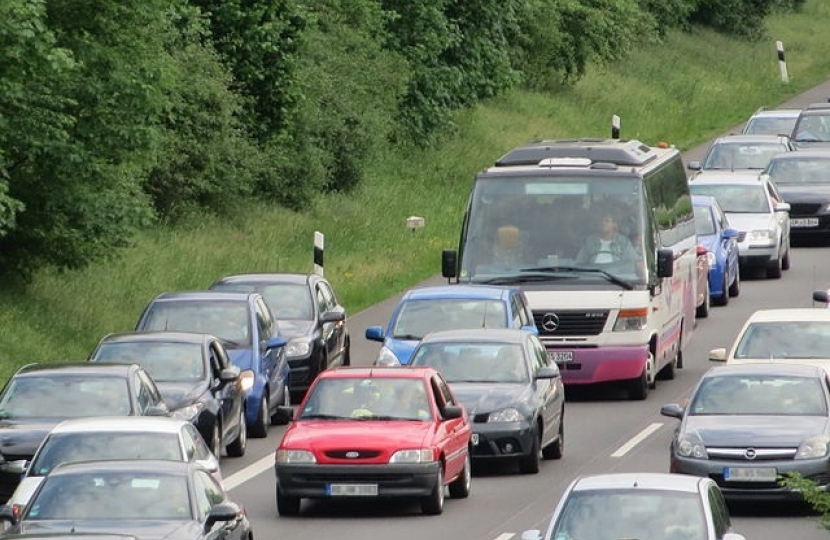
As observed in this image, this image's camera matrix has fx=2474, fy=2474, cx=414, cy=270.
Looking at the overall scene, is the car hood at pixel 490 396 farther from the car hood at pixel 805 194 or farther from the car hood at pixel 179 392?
the car hood at pixel 805 194

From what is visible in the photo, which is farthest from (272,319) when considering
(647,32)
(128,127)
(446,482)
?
(647,32)

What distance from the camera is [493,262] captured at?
106 feet

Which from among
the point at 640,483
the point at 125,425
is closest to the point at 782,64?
the point at 125,425

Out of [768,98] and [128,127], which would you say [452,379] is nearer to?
[128,127]

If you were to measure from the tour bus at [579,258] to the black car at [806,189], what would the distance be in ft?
56.8

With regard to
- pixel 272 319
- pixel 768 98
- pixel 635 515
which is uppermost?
pixel 635 515

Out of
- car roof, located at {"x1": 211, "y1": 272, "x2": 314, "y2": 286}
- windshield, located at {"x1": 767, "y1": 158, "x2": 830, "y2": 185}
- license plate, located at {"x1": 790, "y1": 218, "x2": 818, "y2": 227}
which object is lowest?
license plate, located at {"x1": 790, "y1": 218, "x2": 818, "y2": 227}

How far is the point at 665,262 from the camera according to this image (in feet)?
105

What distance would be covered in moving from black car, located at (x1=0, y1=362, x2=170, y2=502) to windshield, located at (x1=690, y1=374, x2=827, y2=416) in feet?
17.7

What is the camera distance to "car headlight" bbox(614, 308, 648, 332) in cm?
3155

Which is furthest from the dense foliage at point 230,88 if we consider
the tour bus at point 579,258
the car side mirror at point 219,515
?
the car side mirror at point 219,515

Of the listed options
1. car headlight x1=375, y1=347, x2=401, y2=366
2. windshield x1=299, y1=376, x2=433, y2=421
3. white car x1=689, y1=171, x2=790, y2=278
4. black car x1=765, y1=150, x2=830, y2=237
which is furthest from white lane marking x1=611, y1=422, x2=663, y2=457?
black car x1=765, y1=150, x2=830, y2=237

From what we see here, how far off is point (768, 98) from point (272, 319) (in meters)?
45.6

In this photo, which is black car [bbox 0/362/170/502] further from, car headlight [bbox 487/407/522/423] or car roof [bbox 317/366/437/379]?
car headlight [bbox 487/407/522/423]
